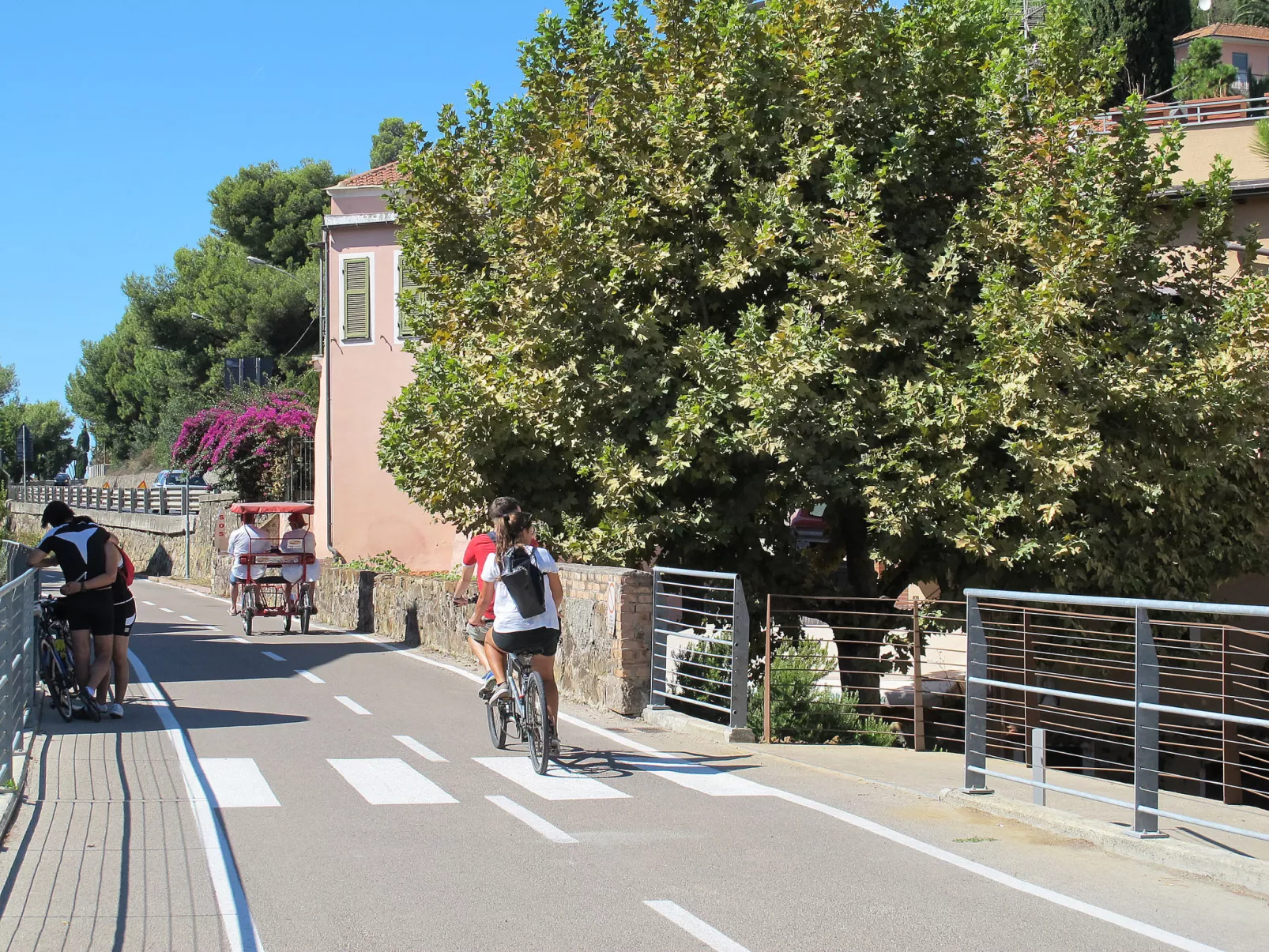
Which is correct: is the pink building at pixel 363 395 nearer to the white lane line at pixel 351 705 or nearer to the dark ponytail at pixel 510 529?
the white lane line at pixel 351 705

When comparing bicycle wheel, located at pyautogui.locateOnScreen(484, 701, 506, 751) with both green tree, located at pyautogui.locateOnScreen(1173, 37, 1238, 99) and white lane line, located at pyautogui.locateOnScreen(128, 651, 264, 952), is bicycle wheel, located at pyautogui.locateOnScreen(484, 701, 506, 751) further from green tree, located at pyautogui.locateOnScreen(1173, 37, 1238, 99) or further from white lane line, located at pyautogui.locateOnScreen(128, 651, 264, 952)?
green tree, located at pyautogui.locateOnScreen(1173, 37, 1238, 99)

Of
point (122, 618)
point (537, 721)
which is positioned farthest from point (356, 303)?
point (537, 721)

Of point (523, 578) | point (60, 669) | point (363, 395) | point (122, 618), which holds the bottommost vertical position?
point (60, 669)

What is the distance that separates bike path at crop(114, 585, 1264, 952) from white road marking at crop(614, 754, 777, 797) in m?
0.05

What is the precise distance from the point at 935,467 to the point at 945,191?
3663 millimetres

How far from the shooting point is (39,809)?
796cm

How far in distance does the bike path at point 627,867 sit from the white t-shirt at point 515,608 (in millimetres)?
1046

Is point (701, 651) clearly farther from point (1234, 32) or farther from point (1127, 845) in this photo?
→ point (1234, 32)

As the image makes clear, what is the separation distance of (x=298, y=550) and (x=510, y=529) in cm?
1382

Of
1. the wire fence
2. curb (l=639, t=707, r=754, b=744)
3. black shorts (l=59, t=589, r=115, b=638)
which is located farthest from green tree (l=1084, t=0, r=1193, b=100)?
black shorts (l=59, t=589, r=115, b=638)

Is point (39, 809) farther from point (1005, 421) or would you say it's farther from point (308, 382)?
point (308, 382)

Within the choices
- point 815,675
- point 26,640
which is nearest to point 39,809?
point 26,640

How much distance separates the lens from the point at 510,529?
387 inches

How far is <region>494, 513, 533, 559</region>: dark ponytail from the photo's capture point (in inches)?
386
